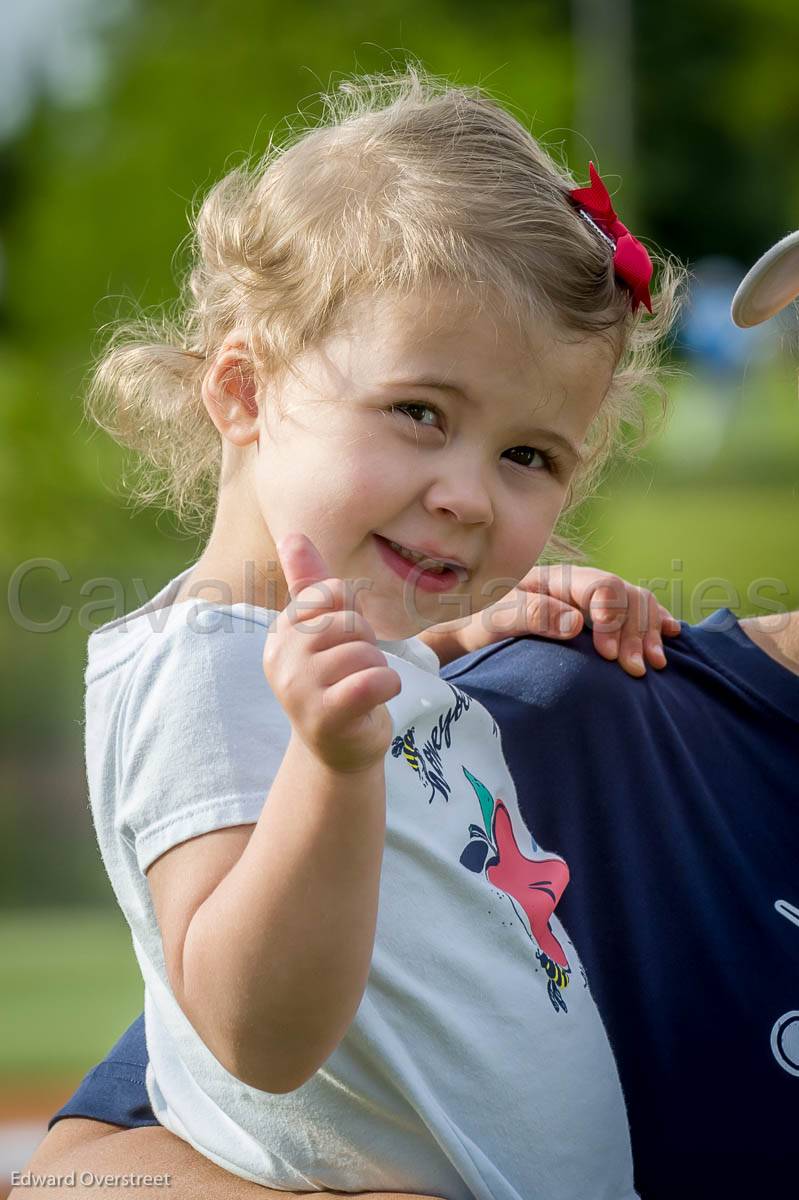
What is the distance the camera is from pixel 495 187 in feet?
5.36

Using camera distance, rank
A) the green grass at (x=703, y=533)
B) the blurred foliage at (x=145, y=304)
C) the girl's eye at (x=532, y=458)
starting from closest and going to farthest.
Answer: the girl's eye at (x=532, y=458) < the blurred foliage at (x=145, y=304) < the green grass at (x=703, y=533)

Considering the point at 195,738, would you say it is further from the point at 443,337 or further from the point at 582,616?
the point at 582,616

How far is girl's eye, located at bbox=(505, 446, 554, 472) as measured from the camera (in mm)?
1578

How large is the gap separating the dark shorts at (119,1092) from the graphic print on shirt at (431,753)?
53cm

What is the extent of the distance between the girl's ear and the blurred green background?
11.5ft

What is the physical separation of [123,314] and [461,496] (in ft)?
43.2

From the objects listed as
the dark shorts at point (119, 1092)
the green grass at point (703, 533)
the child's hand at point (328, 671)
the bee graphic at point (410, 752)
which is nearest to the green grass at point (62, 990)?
the dark shorts at point (119, 1092)

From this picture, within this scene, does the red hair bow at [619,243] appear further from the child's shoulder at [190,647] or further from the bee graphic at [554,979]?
the bee graphic at [554,979]

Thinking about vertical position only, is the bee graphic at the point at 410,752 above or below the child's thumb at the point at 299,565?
below

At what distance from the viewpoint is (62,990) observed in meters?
5.58

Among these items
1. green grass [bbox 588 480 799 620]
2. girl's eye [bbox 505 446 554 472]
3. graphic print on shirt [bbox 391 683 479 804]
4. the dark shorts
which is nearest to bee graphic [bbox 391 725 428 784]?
graphic print on shirt [bbox 391 683 479 804]

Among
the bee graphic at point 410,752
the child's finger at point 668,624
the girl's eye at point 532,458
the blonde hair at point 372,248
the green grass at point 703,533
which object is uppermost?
the green grass at point 703,533

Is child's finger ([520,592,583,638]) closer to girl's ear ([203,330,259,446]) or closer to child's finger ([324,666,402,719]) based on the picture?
girl's ear ([203,330,259,446])

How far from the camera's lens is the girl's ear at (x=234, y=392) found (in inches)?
64.6
